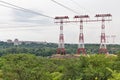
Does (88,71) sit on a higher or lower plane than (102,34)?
lower

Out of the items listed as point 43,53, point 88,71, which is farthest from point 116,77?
point 43,53

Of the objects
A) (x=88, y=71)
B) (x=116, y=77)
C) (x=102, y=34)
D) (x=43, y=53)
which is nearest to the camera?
(x=116, y=77)

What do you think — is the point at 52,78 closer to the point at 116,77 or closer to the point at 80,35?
the point at 116,77

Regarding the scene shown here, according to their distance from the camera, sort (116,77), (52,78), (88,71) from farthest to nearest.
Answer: (88,71), (52,78), (116,77)

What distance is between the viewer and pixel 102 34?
104438mm

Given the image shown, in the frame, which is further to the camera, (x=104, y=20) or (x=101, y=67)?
(x=104, y=20)

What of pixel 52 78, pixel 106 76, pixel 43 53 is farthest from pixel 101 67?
pixel 43 53

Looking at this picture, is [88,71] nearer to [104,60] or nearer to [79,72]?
[79,72]

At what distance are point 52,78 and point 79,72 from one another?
1498 centimetres

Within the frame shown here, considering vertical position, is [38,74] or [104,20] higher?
[104,20]

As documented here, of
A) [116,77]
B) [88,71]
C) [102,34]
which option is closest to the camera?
[116,77]

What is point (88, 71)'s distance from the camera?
4350 centimetres

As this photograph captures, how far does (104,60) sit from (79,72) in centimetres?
471

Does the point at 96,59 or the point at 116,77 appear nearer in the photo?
the point at 116,77
